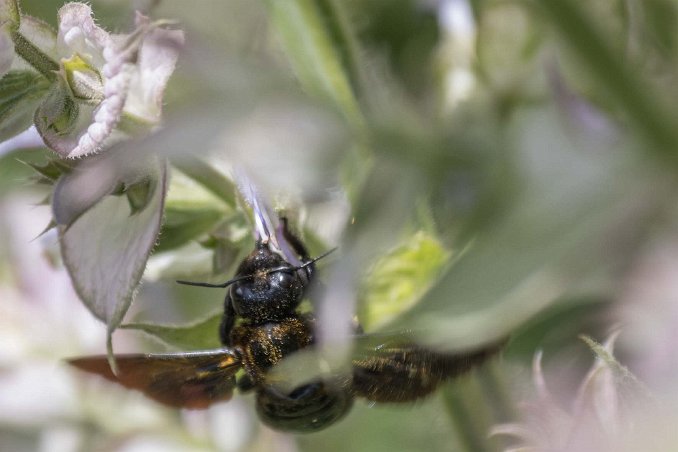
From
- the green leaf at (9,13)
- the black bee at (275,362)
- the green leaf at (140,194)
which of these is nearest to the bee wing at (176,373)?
the black bee at (275,362)

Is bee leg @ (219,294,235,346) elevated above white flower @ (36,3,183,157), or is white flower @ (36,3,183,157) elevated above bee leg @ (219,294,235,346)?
white flower @ (36,3,183,157)

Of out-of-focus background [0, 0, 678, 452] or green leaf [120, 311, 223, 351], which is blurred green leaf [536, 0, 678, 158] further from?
green leaf [120, 311, 223, 351]

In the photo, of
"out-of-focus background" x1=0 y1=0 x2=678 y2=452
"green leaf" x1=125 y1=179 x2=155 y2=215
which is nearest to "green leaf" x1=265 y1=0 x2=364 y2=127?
"out-of-focus background" x1=0 y1=0 x2=678 y2=452

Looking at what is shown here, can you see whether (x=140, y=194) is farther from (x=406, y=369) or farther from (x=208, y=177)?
(x=406, y=369)

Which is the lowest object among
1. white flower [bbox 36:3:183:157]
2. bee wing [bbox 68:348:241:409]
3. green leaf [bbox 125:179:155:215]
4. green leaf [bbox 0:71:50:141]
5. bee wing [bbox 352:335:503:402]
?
bee wing [bbox 68:348:241:409]

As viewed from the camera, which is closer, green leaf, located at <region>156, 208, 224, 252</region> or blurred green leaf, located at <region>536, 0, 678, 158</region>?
blurred green leaf, located at <region>536, 0, 678, 158</region>

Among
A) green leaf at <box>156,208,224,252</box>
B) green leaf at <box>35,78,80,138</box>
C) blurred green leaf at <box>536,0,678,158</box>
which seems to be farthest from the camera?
green leaf at <box>156,208,224,252</box>

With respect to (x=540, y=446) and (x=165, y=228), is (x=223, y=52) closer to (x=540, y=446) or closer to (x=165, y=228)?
(x=165, y=228)

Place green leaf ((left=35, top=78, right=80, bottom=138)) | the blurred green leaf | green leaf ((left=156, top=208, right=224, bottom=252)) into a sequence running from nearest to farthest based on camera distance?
the blurred green leaf
green leaf ((left=35, top=78, right=80, bottom=138))
green leaf ((left=156, top=208, right=224, bottom=252))

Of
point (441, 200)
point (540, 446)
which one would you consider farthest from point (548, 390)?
point (441, 200)
